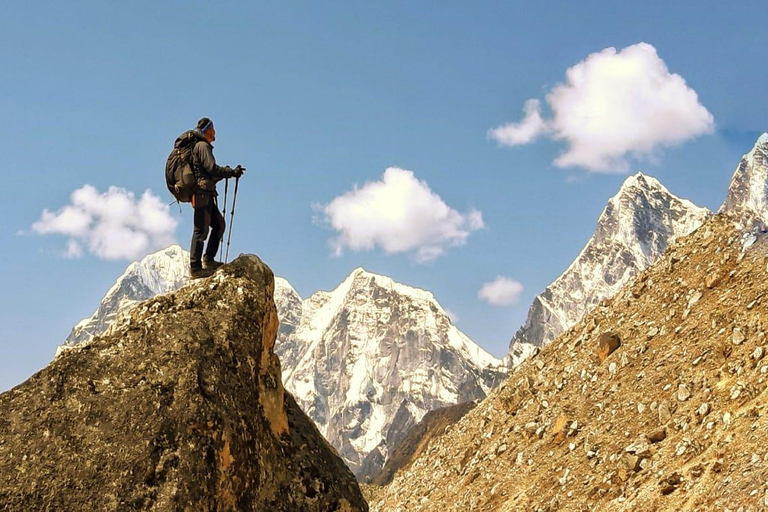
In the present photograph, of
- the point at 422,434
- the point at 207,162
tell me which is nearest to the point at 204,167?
the point at 207,162

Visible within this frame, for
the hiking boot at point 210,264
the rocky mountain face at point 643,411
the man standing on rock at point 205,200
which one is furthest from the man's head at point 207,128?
the rocky mountain face at point 643,411

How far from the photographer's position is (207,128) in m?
12.3

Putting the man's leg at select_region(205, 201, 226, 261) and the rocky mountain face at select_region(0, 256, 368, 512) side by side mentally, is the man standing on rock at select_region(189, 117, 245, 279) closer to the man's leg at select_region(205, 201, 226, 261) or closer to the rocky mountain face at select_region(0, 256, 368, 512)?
the man's leg at select_region(205, 201, 226, 261)

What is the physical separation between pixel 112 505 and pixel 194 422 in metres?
1.31

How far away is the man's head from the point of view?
1228 centimetres

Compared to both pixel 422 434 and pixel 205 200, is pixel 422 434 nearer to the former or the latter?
pixel 422 434

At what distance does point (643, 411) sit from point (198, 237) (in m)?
15.4

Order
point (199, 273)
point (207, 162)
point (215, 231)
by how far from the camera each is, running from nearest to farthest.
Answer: point (207, 162)
point (199, 273)
point (215, 231)

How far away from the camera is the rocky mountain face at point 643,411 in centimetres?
1802

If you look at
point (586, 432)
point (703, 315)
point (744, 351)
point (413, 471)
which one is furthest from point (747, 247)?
point (413, 471)

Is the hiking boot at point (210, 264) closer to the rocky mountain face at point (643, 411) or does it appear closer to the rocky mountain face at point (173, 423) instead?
the rocky mountain face at point (173, 423)

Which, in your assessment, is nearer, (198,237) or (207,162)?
(207,162)

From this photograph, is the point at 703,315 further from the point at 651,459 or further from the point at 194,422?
the point at 194,422

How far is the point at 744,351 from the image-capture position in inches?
831
